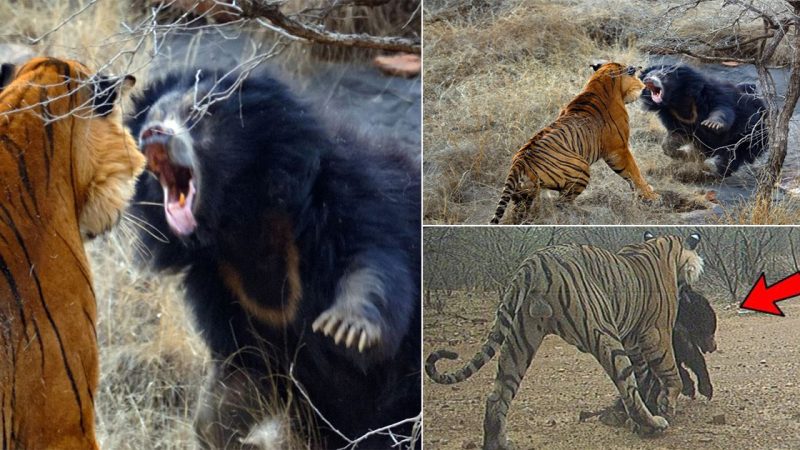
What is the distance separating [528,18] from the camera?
531cm

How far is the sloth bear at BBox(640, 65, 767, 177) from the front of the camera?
5.23 m

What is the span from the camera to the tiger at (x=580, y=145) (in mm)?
5281

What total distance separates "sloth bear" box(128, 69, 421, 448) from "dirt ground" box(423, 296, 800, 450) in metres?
0.17

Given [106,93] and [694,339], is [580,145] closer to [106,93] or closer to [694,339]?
[694,339]

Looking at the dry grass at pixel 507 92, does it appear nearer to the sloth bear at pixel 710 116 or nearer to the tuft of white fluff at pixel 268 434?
the sloth bear at pixel 710 116

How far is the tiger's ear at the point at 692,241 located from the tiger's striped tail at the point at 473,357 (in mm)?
941

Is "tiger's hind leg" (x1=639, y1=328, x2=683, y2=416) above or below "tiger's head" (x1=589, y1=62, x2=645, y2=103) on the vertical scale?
below

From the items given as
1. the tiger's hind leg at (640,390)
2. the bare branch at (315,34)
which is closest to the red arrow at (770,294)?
the tiger's hind leg at (640,390)

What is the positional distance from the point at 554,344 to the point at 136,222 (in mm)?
2144

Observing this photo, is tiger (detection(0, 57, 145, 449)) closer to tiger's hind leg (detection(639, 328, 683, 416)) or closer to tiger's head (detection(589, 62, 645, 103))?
tiger's head (detection(589, 62, 645, 103))

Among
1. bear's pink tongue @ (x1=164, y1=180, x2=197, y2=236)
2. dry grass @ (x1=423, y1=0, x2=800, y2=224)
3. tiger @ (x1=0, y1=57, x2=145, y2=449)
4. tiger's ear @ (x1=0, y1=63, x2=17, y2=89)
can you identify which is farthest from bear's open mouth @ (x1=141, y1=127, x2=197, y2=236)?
dry grass @ (x1=423, y1=0, x2=800, y2=224)

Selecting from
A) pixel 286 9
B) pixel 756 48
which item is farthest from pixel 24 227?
pixel 756 48

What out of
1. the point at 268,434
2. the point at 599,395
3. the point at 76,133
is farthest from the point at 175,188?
the point at 599,395

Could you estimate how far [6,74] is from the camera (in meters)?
5.16
